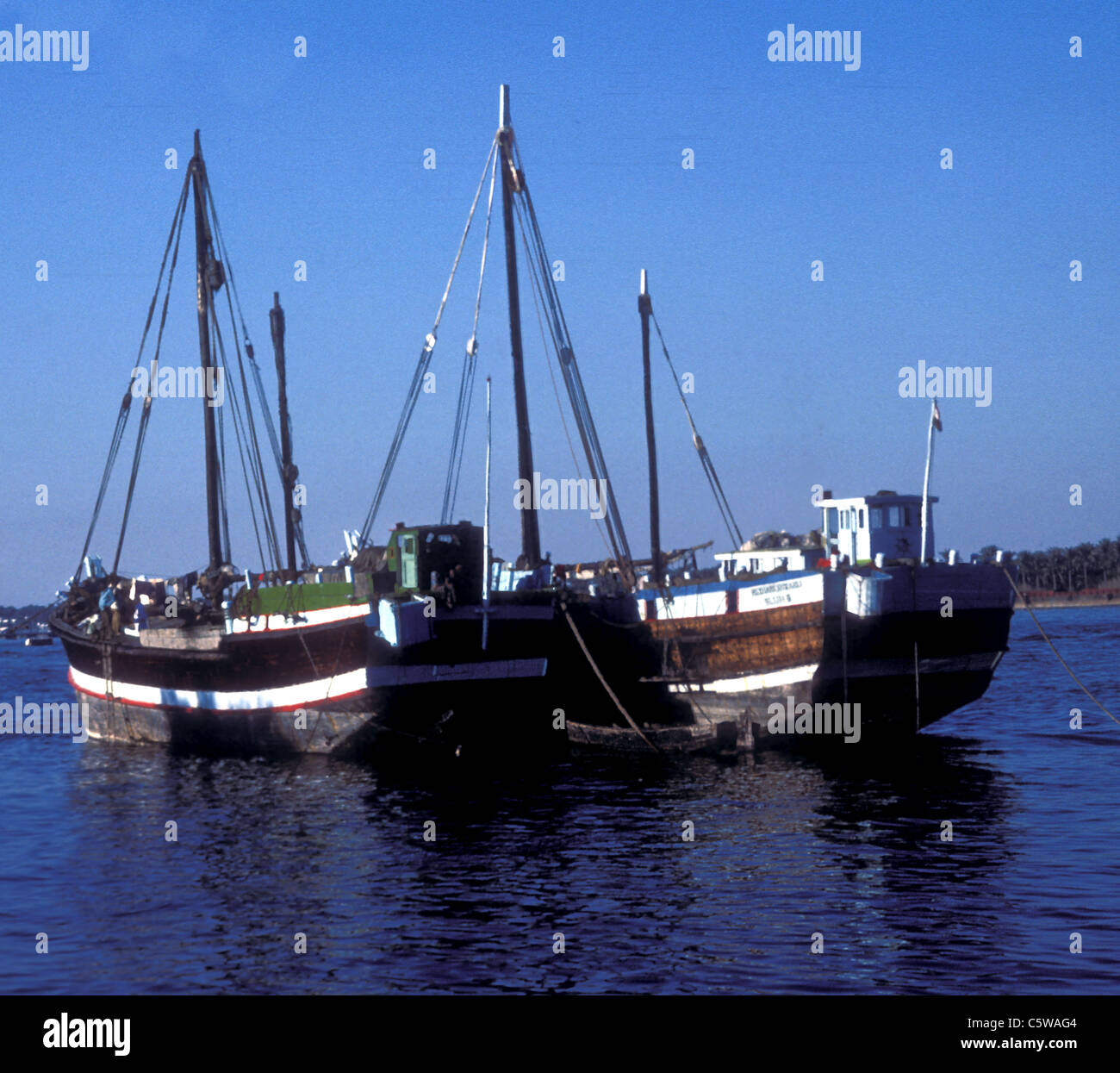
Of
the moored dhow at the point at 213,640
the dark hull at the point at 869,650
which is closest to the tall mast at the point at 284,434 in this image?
the moored dhow at the point at 213,640

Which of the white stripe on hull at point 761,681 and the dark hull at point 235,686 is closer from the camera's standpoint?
the dark hull at point 235,686

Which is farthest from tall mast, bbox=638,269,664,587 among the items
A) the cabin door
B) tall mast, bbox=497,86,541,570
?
the cabin door

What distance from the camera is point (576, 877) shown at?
19812 millimetres

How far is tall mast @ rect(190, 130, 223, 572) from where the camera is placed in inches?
1799

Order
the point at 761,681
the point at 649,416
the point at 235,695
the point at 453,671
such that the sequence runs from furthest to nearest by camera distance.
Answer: the point at 649,416 → the point at 235,695 → the point at 761,681 → the point at 453,671

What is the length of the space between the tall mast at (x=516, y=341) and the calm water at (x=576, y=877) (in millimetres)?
10787

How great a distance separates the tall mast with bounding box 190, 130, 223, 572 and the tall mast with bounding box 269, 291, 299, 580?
918cm

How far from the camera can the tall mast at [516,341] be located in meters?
43.3

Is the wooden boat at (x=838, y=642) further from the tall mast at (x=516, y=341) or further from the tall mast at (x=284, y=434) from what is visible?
the tall mast at (x=284, y=434)

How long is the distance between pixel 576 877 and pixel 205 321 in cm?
3158

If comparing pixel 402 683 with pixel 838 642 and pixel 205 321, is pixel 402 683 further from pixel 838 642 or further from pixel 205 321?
pixel 205 321

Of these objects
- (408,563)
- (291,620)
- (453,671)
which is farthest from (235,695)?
(453,671)

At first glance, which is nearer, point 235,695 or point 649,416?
point 235,695
